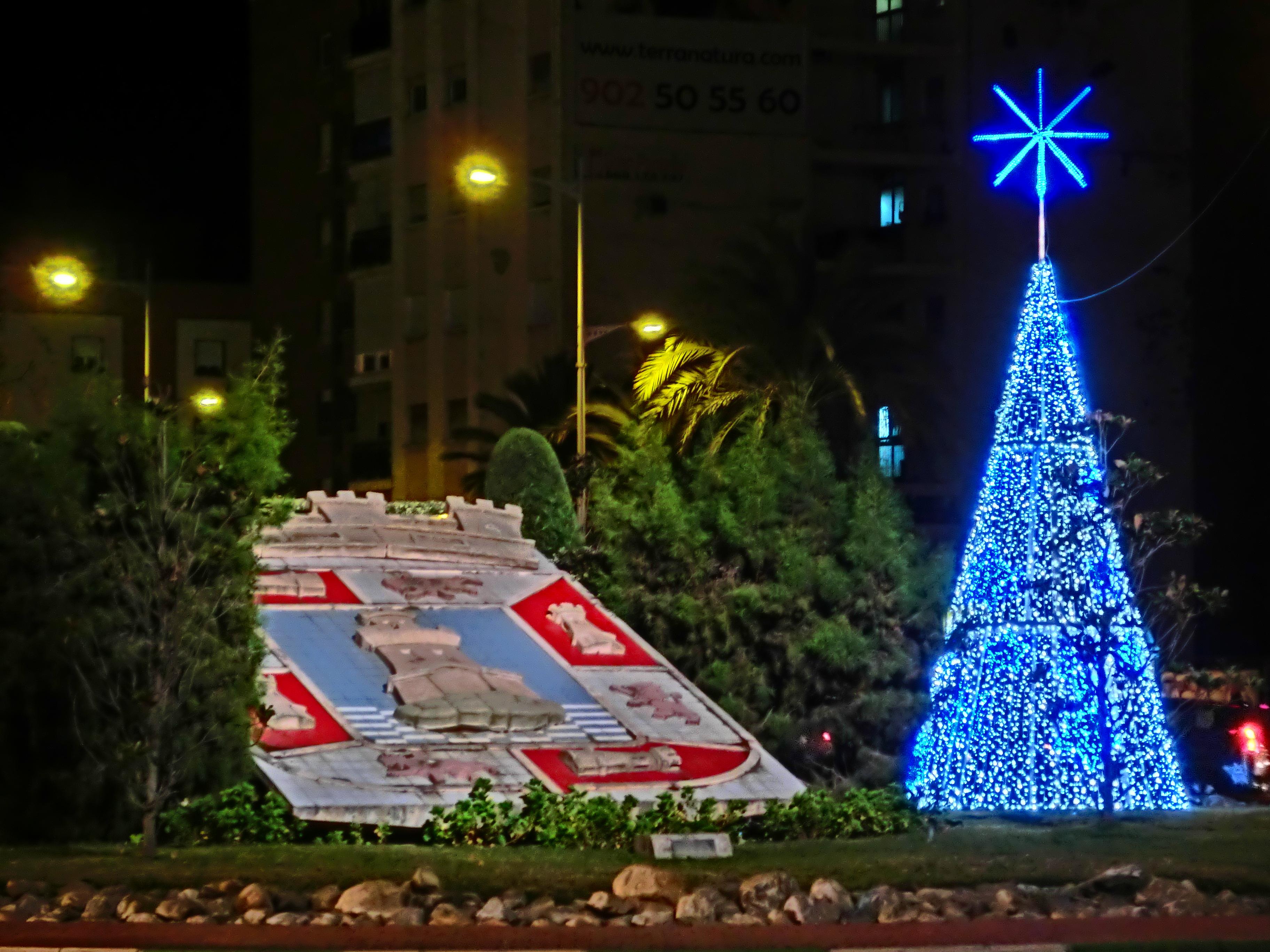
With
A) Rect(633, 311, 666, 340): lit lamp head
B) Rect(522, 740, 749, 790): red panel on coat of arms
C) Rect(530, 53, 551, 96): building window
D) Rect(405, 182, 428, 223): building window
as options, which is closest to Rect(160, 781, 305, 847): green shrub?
Rect(522, 740, 749, 790): red panel on coat of arms

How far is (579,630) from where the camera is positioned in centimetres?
2142

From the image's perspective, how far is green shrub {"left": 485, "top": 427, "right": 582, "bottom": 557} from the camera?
25.4m

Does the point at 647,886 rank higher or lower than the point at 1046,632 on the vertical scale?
lower

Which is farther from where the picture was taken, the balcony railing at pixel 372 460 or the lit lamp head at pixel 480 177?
the balcony railing at pixel 372 460

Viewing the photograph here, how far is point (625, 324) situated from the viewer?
3114 centimetres

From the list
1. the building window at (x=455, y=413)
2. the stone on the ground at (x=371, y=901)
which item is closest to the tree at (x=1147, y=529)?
the stone on the ground at (x=371, y=901)

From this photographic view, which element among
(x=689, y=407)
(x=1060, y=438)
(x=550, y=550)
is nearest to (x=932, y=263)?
(x=689, y=407)

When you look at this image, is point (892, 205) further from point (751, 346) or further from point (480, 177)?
point (480, 177)

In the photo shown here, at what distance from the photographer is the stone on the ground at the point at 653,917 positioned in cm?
1280

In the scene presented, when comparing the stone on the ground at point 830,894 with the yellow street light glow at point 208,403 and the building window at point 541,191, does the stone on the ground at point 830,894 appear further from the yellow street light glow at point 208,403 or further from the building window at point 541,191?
the building window at point 541,191

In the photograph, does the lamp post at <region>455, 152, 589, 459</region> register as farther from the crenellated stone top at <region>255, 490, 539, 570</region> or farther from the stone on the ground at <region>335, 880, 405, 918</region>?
the stone on the ground at <region>335, 880, 405, 918</region>

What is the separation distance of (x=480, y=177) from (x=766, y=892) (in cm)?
1921

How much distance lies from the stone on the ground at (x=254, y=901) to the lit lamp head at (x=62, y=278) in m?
18.5

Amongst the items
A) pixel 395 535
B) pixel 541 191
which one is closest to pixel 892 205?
pixel 541 191
